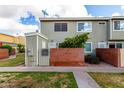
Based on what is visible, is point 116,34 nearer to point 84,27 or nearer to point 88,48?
point 88,48

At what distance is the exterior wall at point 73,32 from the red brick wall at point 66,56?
18.2 ft

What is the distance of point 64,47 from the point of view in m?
14.5

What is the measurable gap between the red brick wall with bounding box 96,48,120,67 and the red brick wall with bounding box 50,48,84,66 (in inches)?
118

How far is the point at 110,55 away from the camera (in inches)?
582

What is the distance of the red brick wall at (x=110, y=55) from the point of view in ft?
42.4

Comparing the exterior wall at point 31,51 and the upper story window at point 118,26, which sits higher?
the upper story window at point 118,26

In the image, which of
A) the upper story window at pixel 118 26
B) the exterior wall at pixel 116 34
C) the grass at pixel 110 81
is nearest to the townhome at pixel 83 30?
the exterior wall at pixel 116 34

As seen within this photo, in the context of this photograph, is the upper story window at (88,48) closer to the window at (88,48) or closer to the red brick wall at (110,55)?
the window at (88,48)

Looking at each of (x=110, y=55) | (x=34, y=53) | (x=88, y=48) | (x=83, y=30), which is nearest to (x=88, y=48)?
(x=88, y=48)

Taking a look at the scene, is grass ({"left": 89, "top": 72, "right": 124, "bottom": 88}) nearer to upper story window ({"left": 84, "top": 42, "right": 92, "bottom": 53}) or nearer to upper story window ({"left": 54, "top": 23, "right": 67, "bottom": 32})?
upper story window ({"left": 84, "top": 42, "right": 92, "bottom": 53})

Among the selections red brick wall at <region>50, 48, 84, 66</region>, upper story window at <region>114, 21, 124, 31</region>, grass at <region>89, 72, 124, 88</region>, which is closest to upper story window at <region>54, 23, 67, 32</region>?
red brick wall at <region>50, 48, 84, 66</region>

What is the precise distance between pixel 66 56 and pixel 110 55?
4596 millimetres

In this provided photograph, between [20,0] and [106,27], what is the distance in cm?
1470

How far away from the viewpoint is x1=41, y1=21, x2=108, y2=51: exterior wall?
1894 centimetres
